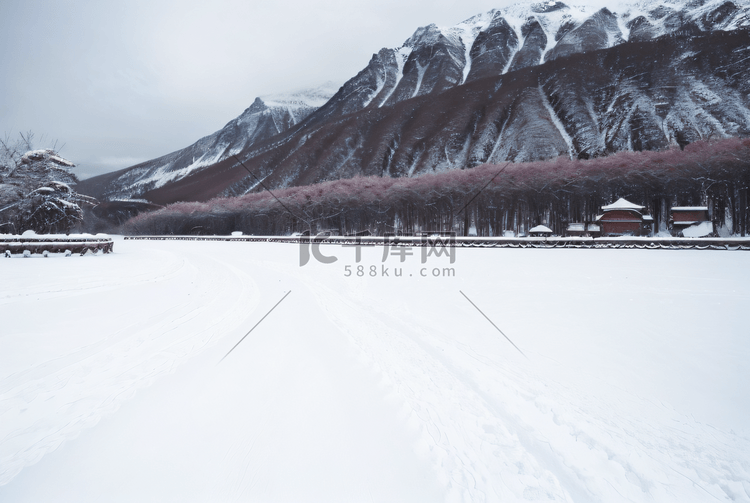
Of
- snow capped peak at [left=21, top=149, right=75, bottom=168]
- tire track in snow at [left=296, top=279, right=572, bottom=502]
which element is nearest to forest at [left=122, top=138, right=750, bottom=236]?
snow capped peak at [left=21, top=149, right=75, bottom=168]

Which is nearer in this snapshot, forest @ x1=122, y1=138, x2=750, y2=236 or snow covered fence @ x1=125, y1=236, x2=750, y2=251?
snow covered fence @ x1=125, y1=236, x2=750, y2=251

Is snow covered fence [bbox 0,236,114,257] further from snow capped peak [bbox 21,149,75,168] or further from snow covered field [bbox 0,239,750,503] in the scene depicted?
snow covered field [bbox 0,239,750,503]

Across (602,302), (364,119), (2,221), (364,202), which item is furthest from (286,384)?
(364,119)

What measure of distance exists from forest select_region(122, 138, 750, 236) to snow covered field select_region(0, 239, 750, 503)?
29.9m

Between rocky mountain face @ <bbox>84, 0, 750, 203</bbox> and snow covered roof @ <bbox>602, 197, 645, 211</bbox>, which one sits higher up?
rocky mountain face @ <bbox>84, 0, 750, 203</bbox>

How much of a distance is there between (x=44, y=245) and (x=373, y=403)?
24170mm

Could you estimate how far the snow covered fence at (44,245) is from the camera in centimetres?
1792

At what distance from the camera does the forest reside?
110 ft

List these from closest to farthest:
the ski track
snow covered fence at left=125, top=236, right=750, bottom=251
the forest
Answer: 1. the ski track
2. snow covered fence at left=125, top=236, right=750, bottom=251
3. the forest

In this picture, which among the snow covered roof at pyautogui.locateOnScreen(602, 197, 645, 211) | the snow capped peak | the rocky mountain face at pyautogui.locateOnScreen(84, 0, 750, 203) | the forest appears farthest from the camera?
the rocky mountain face at pyautogui.locateOnScreen(84, 0, 750, 203)

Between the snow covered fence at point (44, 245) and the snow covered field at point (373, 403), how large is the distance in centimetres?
1560

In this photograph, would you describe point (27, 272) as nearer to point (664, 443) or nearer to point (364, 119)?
point (664, 443)

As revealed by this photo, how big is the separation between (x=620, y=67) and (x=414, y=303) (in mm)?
129246

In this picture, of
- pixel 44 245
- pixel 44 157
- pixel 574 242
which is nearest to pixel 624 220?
pixel 574 242
